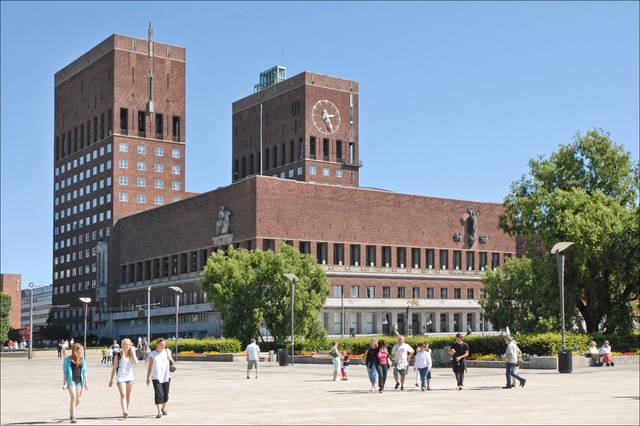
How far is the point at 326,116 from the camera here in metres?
164

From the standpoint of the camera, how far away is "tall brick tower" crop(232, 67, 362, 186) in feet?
530

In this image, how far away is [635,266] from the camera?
5422cm

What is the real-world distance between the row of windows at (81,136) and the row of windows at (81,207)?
10.3 meters

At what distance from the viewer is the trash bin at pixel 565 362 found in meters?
40.9

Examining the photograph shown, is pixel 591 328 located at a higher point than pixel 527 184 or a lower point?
lower

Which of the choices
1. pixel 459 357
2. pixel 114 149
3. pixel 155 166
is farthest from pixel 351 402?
pixel 155 166

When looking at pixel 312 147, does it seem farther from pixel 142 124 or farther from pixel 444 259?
pixel 444 259

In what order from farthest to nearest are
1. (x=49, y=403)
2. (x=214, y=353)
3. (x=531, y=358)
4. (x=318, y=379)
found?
(x=214, y=353)
(x=531, y=358)
(x=318, y=379)
(x=49, y=403)

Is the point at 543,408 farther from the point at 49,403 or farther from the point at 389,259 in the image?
the point at 389,259

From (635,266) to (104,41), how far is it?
4827 inches

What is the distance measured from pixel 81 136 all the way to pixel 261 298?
98421mm

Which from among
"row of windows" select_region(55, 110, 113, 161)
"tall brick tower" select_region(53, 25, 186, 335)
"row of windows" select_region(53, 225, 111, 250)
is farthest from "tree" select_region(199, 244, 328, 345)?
"row of windows" select_region(55, 110, 113, 161)

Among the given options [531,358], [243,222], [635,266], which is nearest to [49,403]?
[531,358]

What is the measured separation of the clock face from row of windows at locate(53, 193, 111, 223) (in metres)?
37.6
